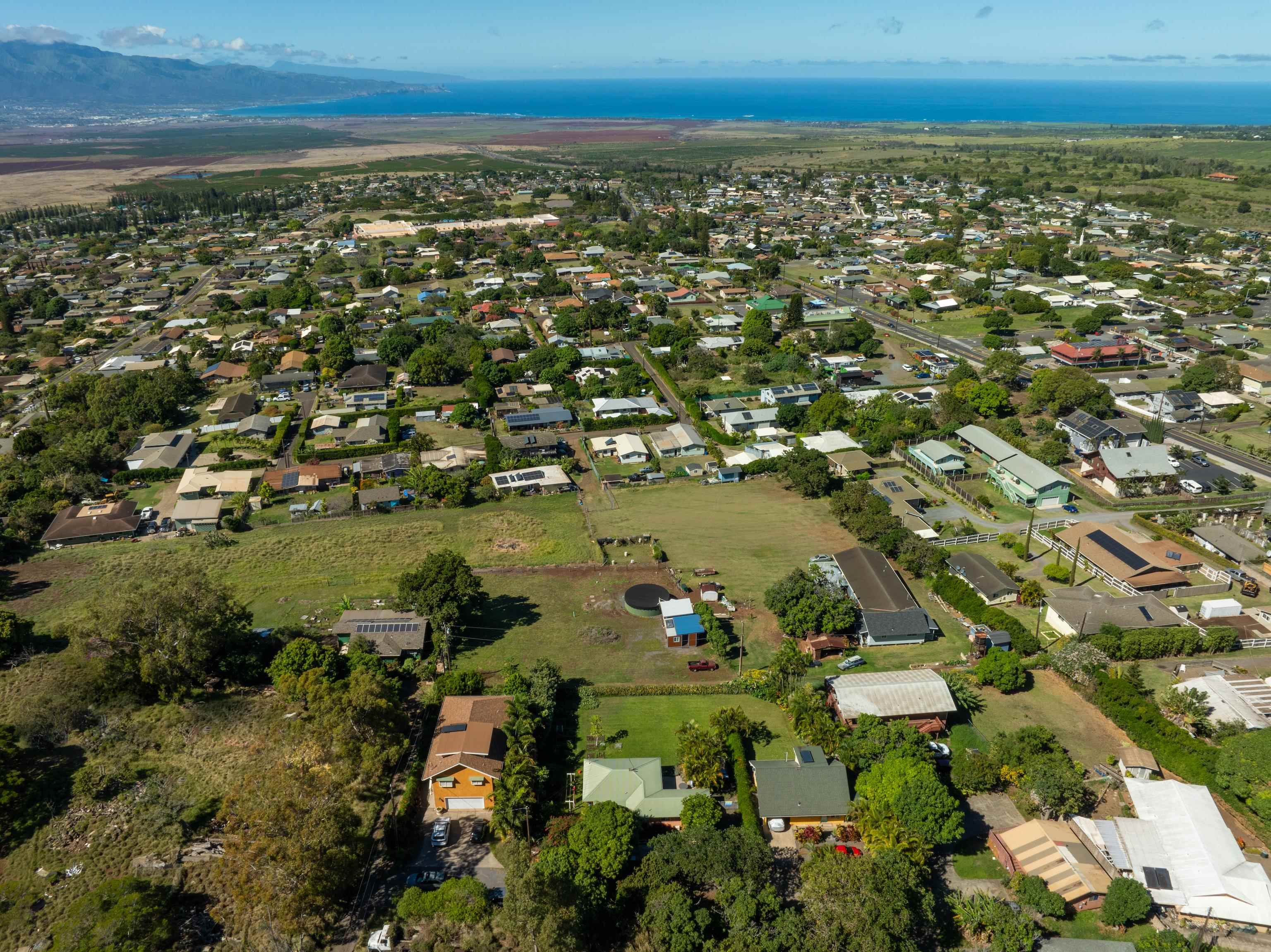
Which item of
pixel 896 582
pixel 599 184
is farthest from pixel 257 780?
pixel 599 184

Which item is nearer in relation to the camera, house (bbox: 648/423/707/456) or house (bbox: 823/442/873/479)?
house (bbox: 823/442/873/479)

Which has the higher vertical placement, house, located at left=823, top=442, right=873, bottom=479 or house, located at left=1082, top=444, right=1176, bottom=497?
house, located at left=1082, top=444, right=1176, bottom=497

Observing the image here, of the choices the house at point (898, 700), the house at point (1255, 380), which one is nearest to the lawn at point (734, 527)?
the house at point (898, 700)

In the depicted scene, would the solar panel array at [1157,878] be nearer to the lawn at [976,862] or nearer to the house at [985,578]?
the lawn at [976,862]

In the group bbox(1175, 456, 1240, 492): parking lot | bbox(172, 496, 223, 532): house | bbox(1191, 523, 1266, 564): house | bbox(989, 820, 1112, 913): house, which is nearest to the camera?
bbox(989, 820, 1112, 913): house

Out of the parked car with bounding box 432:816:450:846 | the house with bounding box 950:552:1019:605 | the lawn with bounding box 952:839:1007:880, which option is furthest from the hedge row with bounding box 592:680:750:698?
the house with bounding box 950:552:1019:605

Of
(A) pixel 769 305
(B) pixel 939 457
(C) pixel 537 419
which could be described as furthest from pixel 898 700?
(A) pixel 769 305

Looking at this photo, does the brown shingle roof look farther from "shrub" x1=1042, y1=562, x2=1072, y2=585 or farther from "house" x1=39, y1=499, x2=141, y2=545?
"shrub" x1=1042, y1=562, x2=1072, y2=585

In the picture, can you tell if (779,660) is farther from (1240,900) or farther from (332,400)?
(332,400)
